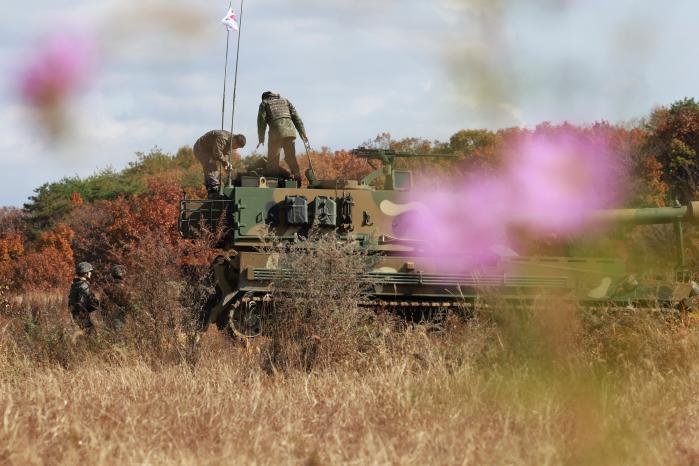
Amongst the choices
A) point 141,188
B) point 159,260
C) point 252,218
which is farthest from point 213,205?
point 141,188

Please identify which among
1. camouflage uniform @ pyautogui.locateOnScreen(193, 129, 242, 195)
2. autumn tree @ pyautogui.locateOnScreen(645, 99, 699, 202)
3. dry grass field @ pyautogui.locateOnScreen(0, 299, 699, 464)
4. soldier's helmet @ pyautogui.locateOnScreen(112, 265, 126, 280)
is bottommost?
dry grass field @ pyautogui.locateOnScreen(0, 299, 699, 464)

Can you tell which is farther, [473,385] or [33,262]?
[33,262]

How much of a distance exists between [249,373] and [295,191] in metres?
4.17

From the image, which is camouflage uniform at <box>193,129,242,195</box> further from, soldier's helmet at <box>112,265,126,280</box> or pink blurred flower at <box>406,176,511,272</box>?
pink blurred flower at <box>406,176,511,272</box>

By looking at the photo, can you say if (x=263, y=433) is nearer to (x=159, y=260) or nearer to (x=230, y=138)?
(x=159, y=260)

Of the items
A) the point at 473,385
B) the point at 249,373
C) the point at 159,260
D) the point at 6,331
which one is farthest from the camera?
the point at 6,331

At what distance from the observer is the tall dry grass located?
573 centimetres

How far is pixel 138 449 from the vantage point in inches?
222

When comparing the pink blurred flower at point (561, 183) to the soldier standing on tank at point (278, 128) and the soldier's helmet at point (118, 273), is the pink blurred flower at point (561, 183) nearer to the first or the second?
the soldier standing on tank at point (278, 128)

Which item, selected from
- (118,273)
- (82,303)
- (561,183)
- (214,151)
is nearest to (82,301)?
(82,303)

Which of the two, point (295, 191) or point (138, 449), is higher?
point (295, 191)

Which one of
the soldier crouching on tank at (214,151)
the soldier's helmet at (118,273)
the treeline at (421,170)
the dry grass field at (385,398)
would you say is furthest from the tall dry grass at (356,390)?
the treeline at (421,170)

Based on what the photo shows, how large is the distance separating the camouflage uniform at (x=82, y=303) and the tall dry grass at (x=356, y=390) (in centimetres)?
29

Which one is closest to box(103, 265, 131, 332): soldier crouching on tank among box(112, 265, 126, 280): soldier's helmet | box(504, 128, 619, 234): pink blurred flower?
box(112, 265, 126, 280): soldier's helmet
